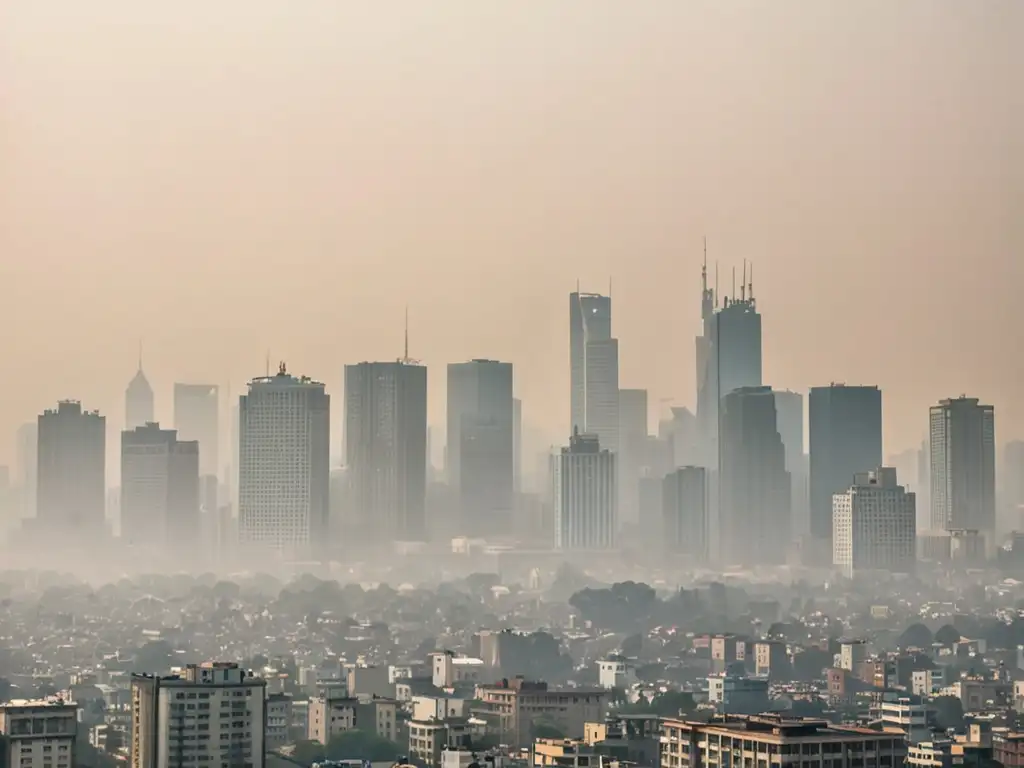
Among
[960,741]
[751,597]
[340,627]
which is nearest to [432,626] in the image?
[340,627]

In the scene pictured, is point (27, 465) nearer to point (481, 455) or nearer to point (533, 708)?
point (481, 455)

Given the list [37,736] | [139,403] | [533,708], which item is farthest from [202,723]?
[139,403]

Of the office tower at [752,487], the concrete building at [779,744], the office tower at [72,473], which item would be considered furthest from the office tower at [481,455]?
the concrete building at [779,744]

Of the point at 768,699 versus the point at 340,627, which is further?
the point at 340,627

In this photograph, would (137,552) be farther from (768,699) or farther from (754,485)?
(768,699)

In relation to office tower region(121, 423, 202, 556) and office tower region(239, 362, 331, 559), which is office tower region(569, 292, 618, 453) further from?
office tower region(121, 423, 202, 556)

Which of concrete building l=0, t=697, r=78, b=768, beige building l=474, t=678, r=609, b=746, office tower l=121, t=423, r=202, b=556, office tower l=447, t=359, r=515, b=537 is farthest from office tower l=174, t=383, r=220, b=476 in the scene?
concrete building l=0, t=697, r=78, b=768

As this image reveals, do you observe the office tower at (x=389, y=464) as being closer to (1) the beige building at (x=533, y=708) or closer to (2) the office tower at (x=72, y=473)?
(2) the office tower at (x=72, y=473)
